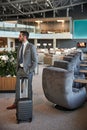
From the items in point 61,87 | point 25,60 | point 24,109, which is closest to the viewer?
point 24,109

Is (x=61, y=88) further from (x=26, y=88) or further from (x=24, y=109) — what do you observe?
(x=24, y=109)

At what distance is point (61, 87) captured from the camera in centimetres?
427

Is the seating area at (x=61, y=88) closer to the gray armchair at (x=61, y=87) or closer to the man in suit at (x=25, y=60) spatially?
the gray armchair at (x=61, y=87)

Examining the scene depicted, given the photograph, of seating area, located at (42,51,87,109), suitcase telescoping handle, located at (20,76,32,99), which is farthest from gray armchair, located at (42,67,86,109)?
suitcase telescoping handle, located at (20,76,32,99)

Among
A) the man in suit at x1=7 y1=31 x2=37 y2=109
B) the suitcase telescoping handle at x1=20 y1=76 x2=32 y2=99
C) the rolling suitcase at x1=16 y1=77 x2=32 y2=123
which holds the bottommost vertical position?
the rolling suitcase at x1=16 y1=77 x2=32 y2=123

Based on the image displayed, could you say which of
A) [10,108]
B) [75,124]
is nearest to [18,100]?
[10,108]

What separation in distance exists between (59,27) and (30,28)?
215 inches

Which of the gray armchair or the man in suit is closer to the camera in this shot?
the man in suit

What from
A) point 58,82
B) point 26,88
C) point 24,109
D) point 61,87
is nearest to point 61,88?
point 61,87

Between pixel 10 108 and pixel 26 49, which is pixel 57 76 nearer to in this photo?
pixel 26 49

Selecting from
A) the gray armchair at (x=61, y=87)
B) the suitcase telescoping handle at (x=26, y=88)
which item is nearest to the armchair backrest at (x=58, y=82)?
the gray armchair at (x=61, y=87)

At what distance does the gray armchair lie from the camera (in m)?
4.24

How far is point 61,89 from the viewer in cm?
429

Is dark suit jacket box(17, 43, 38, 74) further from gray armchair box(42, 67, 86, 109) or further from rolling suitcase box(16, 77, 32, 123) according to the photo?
gray armchair box(42, 67, 86, 109)
